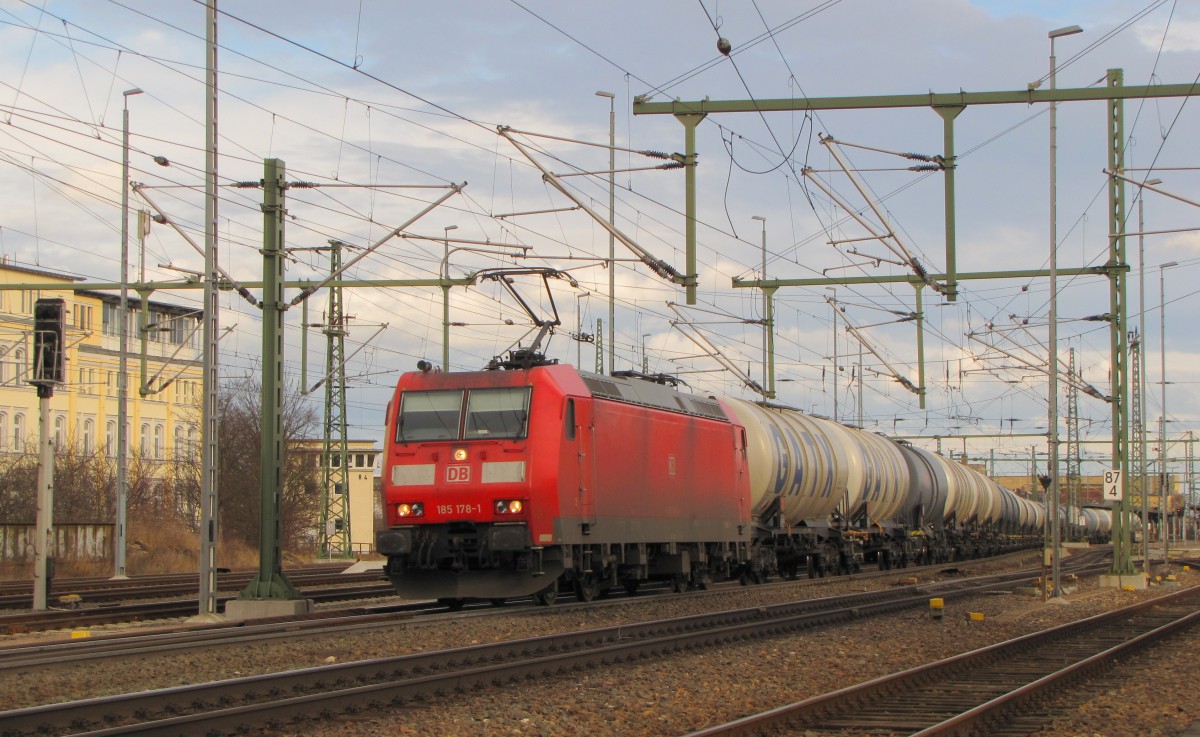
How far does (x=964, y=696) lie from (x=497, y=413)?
911 centimetres

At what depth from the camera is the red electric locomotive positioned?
19422 mm

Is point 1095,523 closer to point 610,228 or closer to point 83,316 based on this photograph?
point 83,316

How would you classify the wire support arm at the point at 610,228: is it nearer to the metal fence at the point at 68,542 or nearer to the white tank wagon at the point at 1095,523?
the metal fence at the point at 68,542

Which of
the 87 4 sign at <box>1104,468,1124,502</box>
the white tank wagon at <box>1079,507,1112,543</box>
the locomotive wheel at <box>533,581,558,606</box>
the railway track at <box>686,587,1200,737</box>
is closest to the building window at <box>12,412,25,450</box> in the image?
the locomotive wheel at <box>533,581,558,606</box>

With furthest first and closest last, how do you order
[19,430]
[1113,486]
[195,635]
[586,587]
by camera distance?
1. [19,430]
2. [1113,486]
3. [586,587]
4. [195,635]

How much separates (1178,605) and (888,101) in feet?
48.3

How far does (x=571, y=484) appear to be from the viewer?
19.7 m

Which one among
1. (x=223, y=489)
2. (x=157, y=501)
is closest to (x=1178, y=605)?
(x=223, y=489)

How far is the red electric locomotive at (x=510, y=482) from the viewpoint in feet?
63.7

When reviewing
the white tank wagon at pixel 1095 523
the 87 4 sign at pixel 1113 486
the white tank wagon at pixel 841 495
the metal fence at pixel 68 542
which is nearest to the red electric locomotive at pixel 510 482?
the white tank wagon at pixel 841 495

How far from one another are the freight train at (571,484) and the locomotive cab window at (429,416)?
0.9 inches

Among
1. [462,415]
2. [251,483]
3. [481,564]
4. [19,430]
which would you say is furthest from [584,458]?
[19,430]

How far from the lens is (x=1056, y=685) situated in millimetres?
13742

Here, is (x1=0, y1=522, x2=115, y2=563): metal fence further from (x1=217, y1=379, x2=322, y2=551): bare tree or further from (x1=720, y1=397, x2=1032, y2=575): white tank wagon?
(x1=720, y1=397, x2=1032, y2=575): white tank wagon
